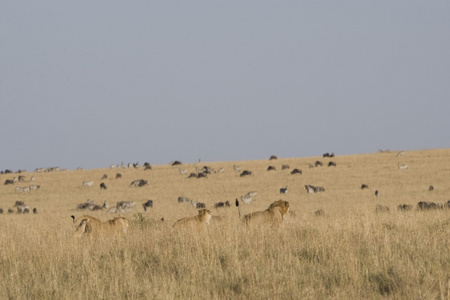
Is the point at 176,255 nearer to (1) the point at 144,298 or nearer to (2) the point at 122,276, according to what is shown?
(2) the point at 122,276

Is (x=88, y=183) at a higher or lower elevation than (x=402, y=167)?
higher

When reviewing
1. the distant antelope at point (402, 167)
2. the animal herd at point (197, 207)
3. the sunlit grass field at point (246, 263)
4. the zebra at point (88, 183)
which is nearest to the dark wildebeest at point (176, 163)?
the animal herd at point (197, 207)

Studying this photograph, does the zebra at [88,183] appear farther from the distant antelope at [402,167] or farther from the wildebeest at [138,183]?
the distant antelope at [402,167]

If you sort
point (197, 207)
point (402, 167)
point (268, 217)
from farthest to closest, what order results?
1. point (402, 167)
2. point (197, 207)
3. point (268, 217)

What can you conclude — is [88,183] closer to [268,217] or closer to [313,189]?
[313,189]

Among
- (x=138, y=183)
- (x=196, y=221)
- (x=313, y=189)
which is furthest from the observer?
(x=138, y=183)

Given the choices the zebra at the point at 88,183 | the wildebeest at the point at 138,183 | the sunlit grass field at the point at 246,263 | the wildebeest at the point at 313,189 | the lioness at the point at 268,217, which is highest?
the zebra at the point at 88,183

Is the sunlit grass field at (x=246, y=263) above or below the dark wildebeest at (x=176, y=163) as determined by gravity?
below

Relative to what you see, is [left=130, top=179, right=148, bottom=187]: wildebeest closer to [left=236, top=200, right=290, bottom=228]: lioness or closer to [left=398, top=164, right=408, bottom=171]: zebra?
[left=398, top=164, right=408, bottom=171]: zebra

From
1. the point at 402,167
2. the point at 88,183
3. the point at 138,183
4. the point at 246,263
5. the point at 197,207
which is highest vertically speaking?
the point at 88,183

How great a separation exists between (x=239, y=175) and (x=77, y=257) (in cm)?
4259

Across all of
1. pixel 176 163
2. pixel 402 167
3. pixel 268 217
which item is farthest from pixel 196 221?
pixel 176 163

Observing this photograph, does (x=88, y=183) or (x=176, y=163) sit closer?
(x=88, y=183)

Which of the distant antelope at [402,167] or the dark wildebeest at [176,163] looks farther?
the dark wildebeest at [176,163]
